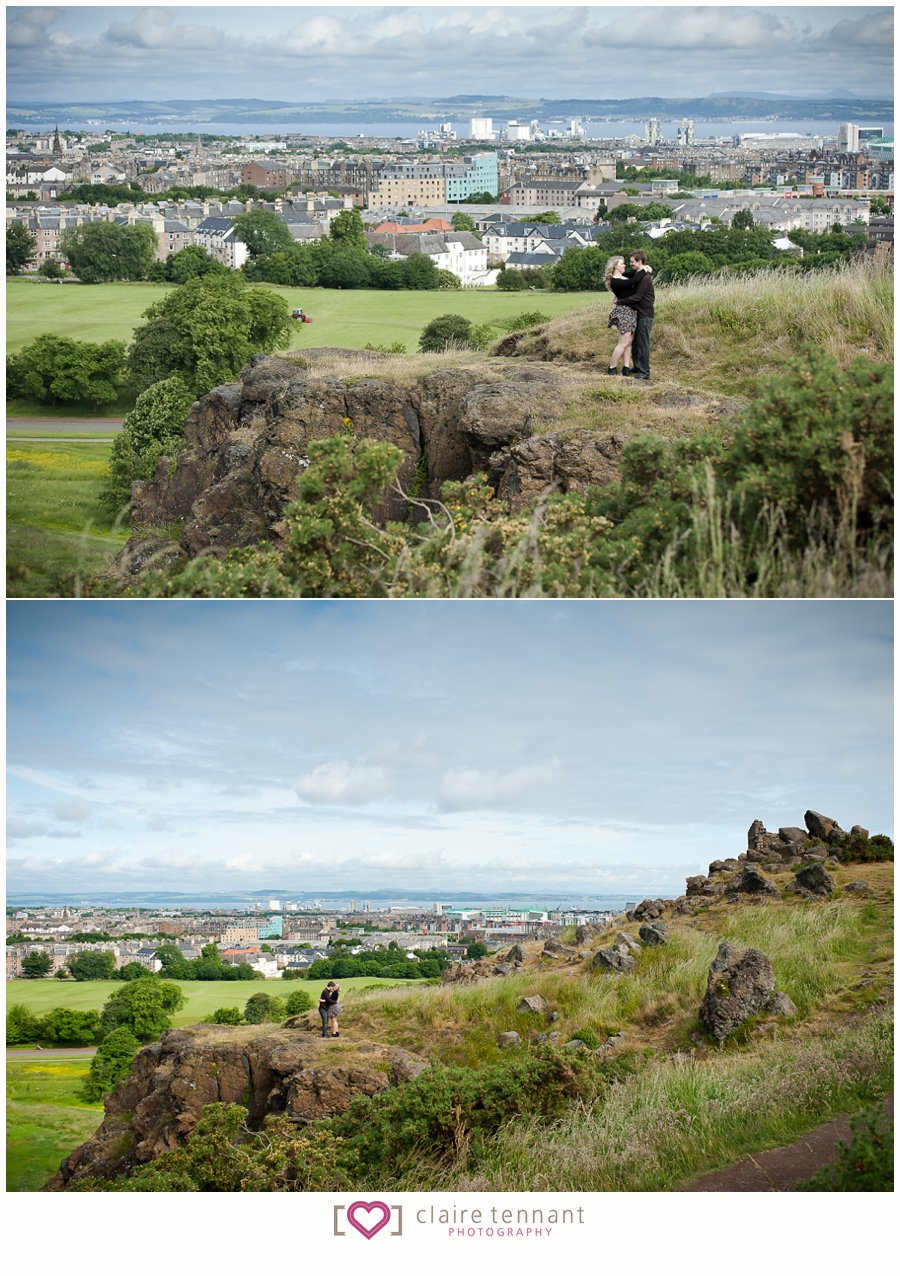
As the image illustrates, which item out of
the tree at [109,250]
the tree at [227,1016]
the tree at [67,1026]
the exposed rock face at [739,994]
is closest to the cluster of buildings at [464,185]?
the tree at [109,250]

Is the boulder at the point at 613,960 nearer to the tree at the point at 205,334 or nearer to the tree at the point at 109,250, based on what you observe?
the tree at the point at 205,334

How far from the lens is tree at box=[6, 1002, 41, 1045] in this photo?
809 centimetres

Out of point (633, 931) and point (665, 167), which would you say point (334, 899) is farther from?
point (665, 167)

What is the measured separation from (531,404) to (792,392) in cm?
451

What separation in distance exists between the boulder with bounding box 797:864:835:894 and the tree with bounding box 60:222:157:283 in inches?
1327

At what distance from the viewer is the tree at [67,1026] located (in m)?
8.50

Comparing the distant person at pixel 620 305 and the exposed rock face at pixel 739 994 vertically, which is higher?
the distant person at pixel 620 305

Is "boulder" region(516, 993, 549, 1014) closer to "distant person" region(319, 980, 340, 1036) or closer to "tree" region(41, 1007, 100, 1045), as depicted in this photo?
"distant person" region(319, 980, 340, 1036)

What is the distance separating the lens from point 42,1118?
8.43m

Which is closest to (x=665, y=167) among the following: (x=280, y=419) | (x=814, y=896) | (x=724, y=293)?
(x=724, y=293)

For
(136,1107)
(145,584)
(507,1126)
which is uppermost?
(145,584)

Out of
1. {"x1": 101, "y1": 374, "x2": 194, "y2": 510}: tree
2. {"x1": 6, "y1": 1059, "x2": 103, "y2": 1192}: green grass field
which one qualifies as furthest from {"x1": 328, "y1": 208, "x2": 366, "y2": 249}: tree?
{"x1": 6, "y1": 1059, "x2": 103, "y2": 1192}: green grass field

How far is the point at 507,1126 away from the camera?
7.23 m

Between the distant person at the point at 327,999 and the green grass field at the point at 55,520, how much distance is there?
370 centimetres
